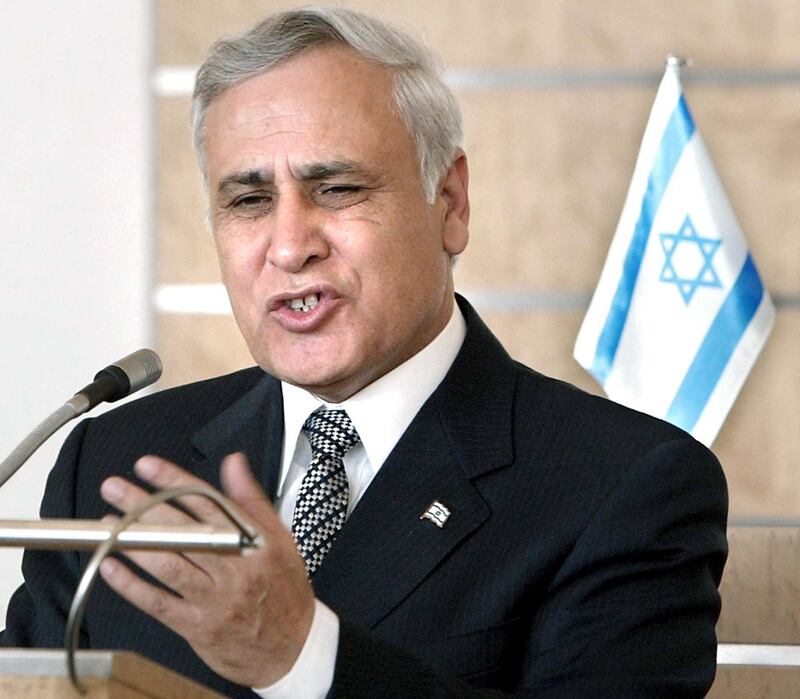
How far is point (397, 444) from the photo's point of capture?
7.85ft

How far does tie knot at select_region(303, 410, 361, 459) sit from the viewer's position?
2.40 m

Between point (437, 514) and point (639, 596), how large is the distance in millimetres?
Result: 321

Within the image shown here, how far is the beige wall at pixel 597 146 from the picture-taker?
4.19m

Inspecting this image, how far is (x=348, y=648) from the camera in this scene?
71.1 inches

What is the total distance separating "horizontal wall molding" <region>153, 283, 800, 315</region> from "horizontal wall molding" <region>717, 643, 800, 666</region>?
4.87ft

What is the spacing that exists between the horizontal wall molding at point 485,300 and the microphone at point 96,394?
7.21ft

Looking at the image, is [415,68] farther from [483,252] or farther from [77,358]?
[77,358]

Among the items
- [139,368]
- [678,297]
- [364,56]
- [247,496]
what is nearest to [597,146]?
[678,297]

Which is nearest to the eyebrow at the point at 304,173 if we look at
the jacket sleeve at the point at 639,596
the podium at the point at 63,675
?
the jacket sleeve at the point at 639,596

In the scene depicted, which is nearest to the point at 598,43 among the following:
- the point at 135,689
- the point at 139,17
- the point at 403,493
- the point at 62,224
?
the point at 139,17

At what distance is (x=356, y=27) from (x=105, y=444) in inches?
33.1

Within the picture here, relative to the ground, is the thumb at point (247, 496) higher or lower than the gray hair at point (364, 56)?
lower

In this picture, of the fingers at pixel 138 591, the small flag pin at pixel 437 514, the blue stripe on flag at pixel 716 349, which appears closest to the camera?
the fingers at pixel 138 591

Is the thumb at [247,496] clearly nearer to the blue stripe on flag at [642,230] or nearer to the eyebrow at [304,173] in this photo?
the eyebrow at [304,173]
